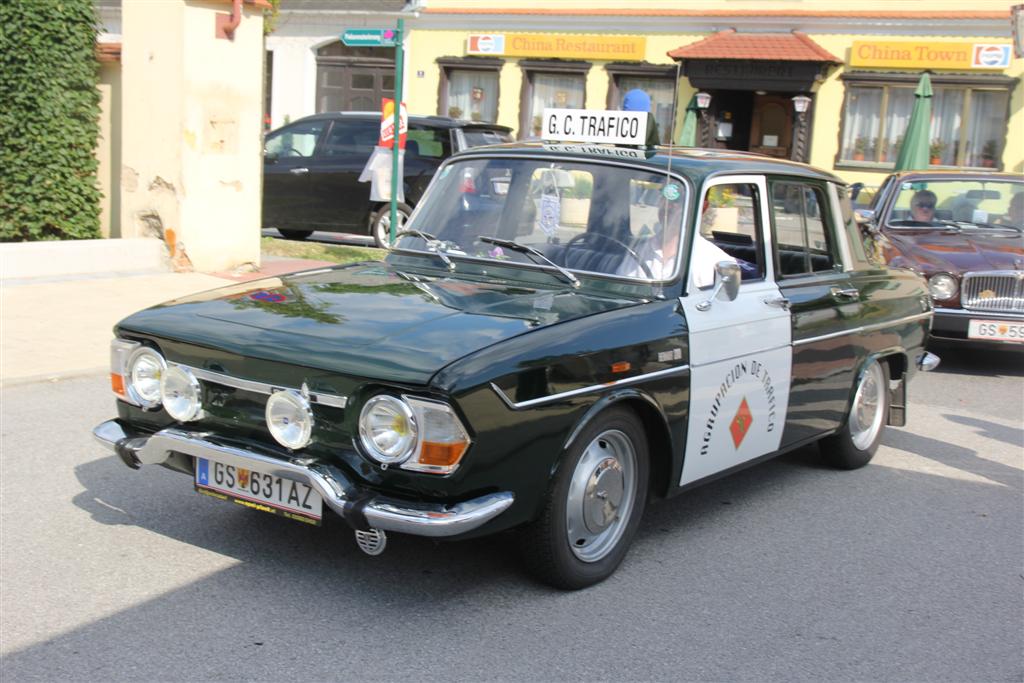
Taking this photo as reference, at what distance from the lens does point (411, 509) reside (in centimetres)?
393

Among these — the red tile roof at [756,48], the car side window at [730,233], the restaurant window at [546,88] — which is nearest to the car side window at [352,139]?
the car side window at [730,233]

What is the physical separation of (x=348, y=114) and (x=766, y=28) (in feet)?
48.3

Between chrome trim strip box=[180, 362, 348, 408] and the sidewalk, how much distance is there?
396 centimetres

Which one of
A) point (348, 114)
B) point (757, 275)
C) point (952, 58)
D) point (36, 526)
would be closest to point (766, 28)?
point (952, 58)

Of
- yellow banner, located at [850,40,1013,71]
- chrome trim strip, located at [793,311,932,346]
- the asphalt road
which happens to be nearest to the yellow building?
yellow banner, located at [850,40,1013,71]

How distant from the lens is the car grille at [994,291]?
993 cm

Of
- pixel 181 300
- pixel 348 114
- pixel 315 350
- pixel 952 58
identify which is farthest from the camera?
pixel 952 58

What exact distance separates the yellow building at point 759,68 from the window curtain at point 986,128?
0.03 metres

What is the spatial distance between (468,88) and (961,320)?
76.0 ft

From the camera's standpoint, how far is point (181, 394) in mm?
4520

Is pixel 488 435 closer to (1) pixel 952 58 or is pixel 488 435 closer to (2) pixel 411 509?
(2) pixel 411 509

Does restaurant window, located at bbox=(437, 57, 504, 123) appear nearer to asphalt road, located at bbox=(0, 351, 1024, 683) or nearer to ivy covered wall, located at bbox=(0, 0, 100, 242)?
ivy covered wall, located at bbox=(0, 0, 100, 242)

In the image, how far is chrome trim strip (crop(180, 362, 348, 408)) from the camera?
406cm

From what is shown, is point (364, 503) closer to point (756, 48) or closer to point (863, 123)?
point (756, 48)
